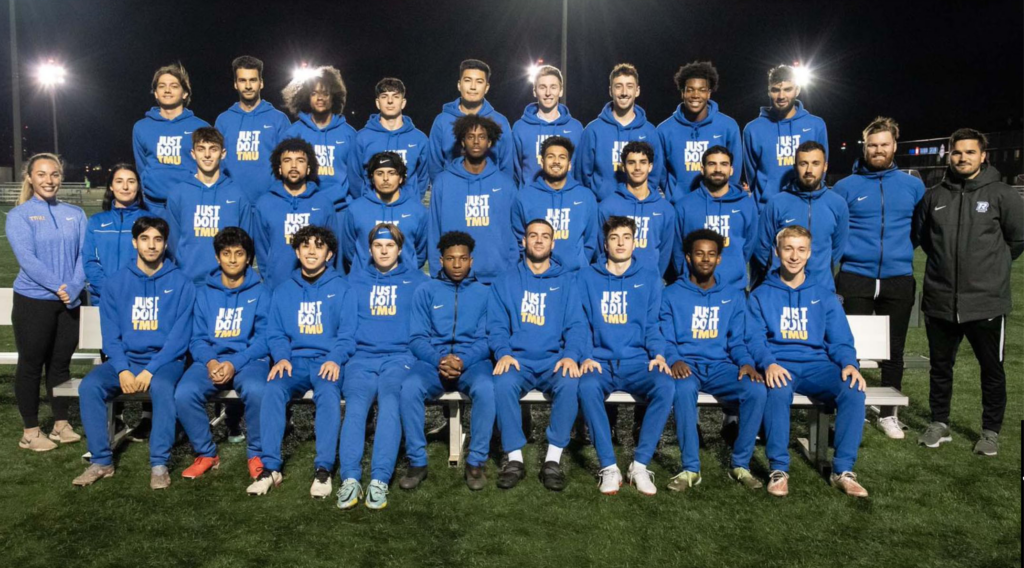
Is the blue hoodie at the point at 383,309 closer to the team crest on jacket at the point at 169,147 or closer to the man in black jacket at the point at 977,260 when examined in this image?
the team crest on jacket at the point at 169,147

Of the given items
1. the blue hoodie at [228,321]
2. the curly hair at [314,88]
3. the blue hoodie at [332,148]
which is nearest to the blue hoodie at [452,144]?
the blue hoodie at [332,148]

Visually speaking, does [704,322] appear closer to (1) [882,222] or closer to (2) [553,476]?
(2) [553,476]

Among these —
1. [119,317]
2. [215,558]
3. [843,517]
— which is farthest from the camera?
[119,317]

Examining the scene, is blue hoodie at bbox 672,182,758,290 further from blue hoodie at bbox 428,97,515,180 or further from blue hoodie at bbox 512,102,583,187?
blue hoodie at bbox 428,97,515,180

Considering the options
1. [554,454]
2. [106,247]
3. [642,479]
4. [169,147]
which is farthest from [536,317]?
[169,147]

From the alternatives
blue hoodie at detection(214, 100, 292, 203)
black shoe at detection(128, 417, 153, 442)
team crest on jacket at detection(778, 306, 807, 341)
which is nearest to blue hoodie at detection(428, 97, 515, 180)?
blue hoodie at detection(214, 100, 292, 203)

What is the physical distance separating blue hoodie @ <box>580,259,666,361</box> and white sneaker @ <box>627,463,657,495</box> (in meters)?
0.76

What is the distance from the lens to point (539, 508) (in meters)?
4.28

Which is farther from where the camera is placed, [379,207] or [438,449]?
[379,207]

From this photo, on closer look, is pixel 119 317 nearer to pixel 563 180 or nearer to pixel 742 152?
pixel 563 180

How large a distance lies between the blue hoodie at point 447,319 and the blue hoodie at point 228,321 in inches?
39.7

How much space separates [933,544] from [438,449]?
3.05 m

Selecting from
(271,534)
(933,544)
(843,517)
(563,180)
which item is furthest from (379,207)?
(933,544)

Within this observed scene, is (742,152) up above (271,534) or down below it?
above
